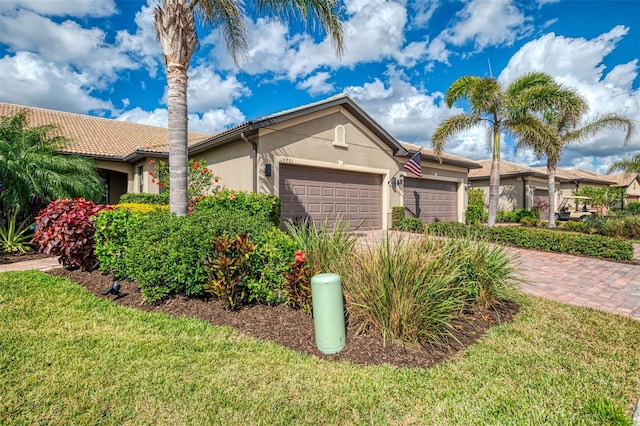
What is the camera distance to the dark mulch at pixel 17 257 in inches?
291

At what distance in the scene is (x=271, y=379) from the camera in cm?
281

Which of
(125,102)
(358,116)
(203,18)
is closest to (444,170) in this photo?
(358,116)

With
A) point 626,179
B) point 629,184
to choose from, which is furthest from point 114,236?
point 626,179

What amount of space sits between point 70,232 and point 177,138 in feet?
8.22

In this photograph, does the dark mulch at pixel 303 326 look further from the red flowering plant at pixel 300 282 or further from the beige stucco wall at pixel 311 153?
the beige stucco wall at pixel 311 153

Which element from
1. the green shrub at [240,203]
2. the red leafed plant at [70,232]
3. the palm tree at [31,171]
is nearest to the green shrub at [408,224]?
the green shrub at [240,203]

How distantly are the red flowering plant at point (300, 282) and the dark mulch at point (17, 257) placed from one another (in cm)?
744

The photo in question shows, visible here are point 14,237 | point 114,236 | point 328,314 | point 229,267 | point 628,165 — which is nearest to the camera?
point 328,314

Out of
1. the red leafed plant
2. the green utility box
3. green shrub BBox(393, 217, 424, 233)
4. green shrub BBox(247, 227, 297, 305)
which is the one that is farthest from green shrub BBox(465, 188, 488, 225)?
the red leafed plant

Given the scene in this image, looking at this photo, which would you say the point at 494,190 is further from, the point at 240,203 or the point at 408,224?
the point at 240,203

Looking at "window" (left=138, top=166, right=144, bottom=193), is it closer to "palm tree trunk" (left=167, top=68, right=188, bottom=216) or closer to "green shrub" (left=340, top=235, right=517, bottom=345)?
"palm tree trunk" (left=167, top=68, right=188, bottom=216)

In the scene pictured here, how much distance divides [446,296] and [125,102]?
66.9 ft

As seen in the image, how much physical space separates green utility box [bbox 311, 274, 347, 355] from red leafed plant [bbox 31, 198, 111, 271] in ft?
15.9

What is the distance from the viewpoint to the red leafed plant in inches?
220
